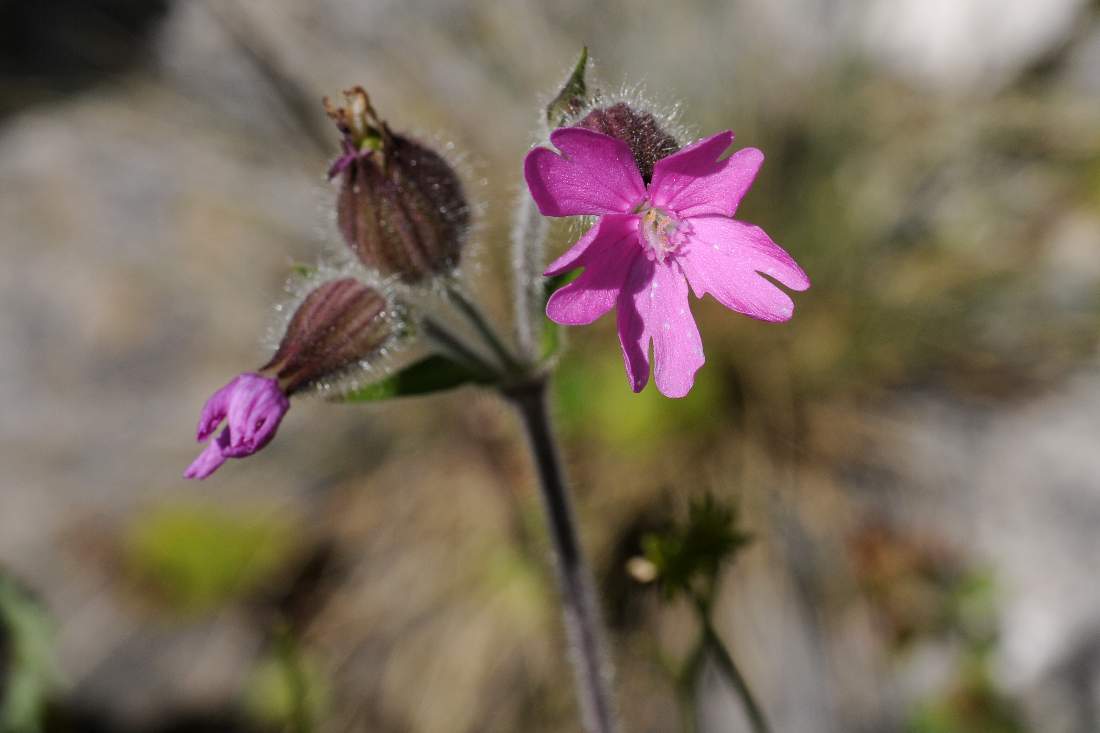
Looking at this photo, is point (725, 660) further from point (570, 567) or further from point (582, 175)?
point (582, 175)

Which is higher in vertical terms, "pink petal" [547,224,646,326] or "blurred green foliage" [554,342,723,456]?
"blurred green foliage" [554,342,723,456]

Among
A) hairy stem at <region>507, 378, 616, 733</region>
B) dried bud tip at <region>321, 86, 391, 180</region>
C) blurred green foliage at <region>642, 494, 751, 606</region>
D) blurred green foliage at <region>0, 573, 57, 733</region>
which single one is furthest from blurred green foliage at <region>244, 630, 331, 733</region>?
dried bud tip at <region>321, 86, 391, 180</region>

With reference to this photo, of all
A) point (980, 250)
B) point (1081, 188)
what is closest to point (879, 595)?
point (980, 250)

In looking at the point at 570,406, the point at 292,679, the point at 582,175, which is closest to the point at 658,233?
the point at 582,175

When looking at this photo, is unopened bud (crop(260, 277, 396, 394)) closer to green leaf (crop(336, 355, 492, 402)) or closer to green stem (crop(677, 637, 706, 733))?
green leaf (crop(336, 355, 492, 402))

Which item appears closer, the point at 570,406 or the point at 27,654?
the point at 27,654
